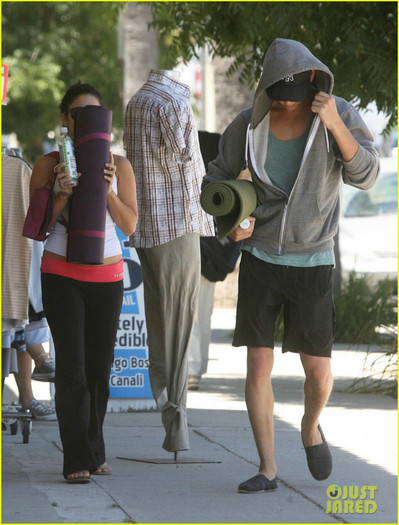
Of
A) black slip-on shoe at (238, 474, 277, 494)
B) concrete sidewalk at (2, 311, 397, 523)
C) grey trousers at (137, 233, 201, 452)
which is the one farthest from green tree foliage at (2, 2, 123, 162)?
black slip-on shoe at (238, 474, 277, 494)

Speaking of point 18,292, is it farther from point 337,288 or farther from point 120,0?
point 337,288

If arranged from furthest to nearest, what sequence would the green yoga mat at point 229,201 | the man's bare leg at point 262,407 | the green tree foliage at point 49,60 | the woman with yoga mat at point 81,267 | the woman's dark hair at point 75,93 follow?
the green tree foliage at point 49,60
the woman's dark hair at point 75,93
the woman with yoga mat at point 81,267
the man's bare leg at point 262,407
the green yoga mat at point 229,201

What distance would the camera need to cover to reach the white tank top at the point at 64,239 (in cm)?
603

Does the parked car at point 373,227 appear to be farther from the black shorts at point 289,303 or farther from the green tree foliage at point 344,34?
the black shorts at point 289,303

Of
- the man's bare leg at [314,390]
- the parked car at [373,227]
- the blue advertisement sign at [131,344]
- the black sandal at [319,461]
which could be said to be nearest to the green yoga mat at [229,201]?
the man's bare leg at [314,390]

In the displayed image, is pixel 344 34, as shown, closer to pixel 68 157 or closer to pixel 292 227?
pixel 292 227

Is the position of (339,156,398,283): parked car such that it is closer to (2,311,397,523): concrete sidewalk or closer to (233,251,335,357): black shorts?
(2,311,397,523): concrete sidewalk

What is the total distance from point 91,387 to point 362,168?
1.82 metres

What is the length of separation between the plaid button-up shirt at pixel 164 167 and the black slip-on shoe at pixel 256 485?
5.12 ft

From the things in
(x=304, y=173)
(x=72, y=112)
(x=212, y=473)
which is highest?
(x=72, y=112)

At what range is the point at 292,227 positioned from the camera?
5.82m

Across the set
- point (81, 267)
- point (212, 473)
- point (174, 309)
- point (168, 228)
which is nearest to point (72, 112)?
point (81, 267)

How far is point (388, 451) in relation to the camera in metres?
7.21

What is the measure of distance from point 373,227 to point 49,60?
1422cm
